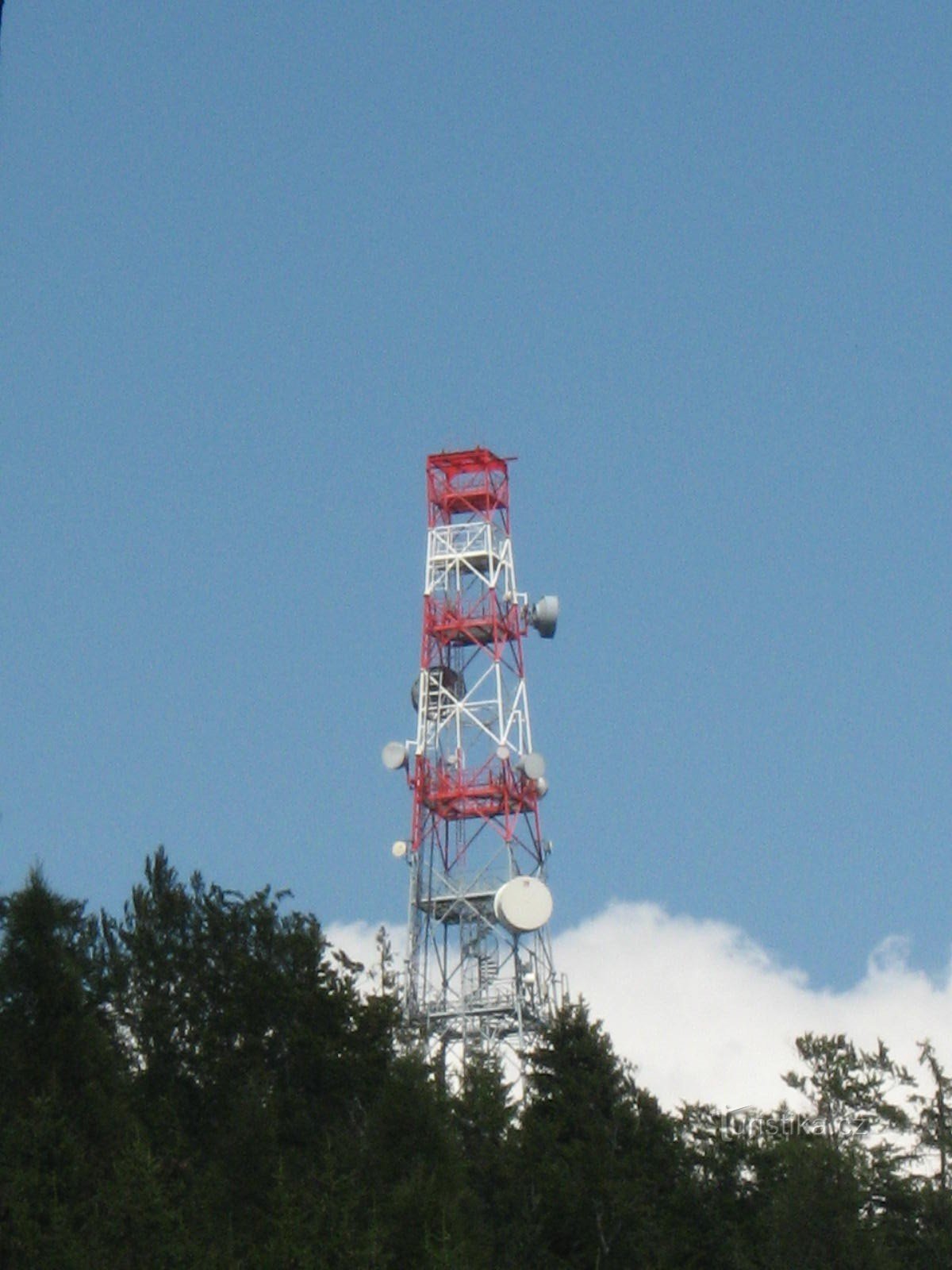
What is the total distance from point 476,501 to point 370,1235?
90.8 ft

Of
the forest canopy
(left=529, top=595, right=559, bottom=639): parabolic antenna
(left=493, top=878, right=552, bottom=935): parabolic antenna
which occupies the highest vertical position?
(left=529, top=595, right=559, bottom=639): parabolic antenna

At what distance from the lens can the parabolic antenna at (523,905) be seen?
4528 centimetres

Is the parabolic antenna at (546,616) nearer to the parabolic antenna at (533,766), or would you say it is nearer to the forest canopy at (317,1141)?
the parabolic antenna at (533,766)

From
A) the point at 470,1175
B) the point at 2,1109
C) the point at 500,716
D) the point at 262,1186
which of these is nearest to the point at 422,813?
the point at 500,716

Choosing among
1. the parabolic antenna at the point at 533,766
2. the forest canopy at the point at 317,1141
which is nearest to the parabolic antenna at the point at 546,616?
the parabolic antenna at the point at 533,766

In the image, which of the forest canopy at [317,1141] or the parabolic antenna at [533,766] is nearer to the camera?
the forest canopy at [317,1141]

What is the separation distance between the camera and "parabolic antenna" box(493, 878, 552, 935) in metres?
45.3

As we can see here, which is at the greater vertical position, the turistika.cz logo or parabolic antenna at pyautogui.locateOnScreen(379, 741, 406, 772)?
parabolic antenna at pyautogui.locateOnScreen(379, 741, 406, 772)

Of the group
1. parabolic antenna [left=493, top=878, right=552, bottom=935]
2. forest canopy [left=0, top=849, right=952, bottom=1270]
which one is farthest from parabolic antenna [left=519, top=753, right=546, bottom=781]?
forest canopy [left=0, top=849, right=952, bottom=1270]

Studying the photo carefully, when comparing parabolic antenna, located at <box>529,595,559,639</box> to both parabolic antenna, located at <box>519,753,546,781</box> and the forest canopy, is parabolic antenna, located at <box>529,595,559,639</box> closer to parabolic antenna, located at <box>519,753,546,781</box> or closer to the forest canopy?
parabolic antenna, located at <box>519,753,546,781</box>

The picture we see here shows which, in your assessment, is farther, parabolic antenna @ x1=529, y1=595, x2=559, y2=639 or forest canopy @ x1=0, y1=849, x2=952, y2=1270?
parabolic antenna @ x1=529, y1=595, x2=559, y2=639

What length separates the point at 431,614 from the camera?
50.5 m

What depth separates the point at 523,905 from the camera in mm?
45469

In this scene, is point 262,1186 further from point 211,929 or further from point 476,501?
point 476,501
